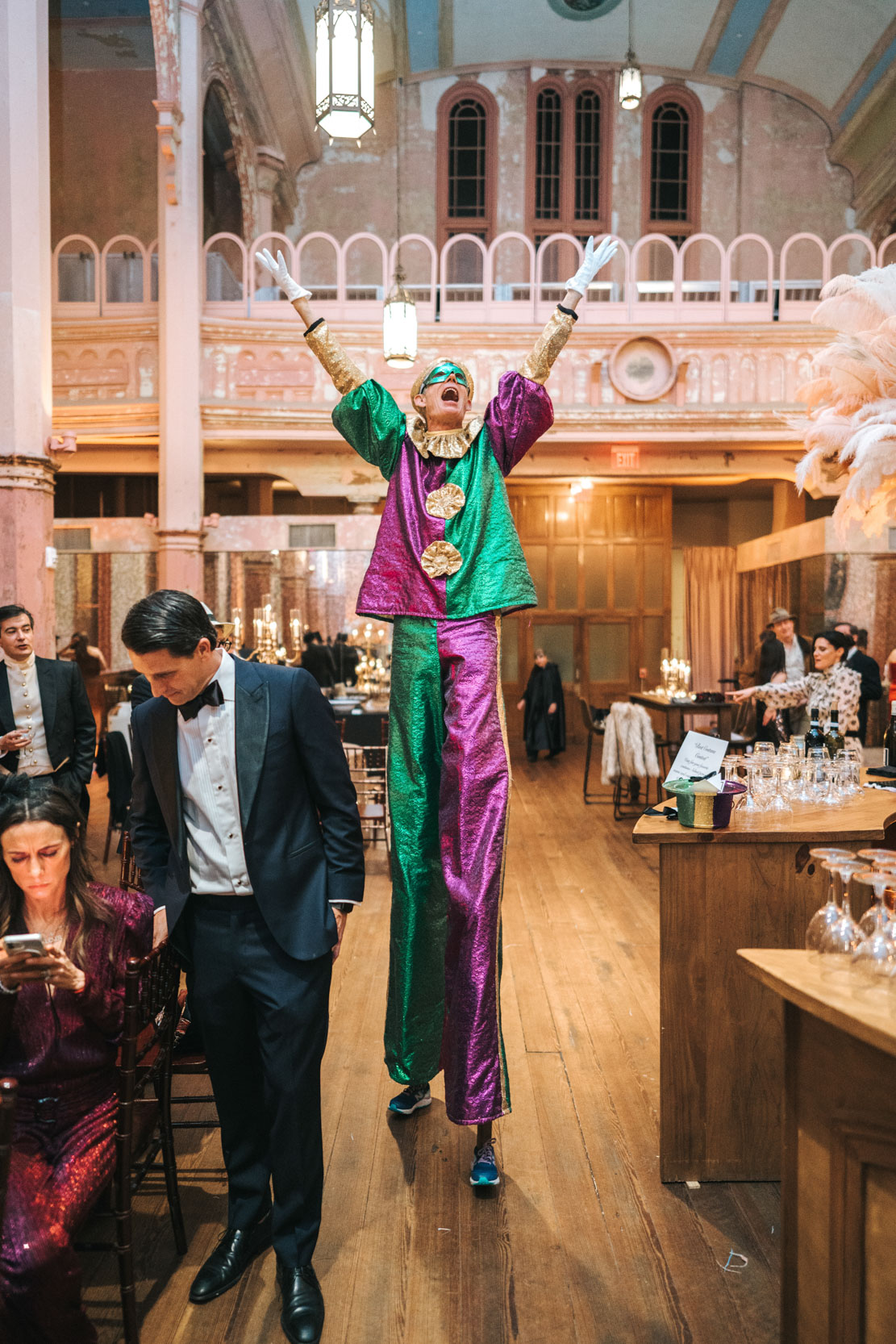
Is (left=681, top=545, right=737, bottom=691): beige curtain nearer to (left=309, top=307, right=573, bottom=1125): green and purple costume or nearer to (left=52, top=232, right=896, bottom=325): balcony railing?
(left=52, top=232, right=896, bottom=325): balcony railing

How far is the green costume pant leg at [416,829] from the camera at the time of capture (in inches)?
103

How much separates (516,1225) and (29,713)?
110 inches

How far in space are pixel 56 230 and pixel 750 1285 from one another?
1265cm

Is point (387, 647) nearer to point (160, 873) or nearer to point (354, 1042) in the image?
point (354, 1042)

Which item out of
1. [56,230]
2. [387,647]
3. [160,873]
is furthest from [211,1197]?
[56,230]

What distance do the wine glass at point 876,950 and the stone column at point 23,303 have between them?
18.6 ft

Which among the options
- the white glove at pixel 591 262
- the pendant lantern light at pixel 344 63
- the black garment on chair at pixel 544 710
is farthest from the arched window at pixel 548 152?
the white glove at pixel 591 262

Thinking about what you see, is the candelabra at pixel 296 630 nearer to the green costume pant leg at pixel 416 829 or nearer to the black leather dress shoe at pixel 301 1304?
the green costume pant leg at pixel 416 829

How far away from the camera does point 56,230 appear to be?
1143 cm

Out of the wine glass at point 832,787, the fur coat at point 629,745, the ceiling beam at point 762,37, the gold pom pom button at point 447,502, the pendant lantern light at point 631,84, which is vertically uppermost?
the ceiling beam at point 762,37

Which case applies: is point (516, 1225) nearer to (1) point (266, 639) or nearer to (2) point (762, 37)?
(1) point (266, 639)

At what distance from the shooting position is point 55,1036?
191cm

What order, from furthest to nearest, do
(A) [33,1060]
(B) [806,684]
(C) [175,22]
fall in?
(C) [175,22] → (B) [806,684] → (A) [33,1060]

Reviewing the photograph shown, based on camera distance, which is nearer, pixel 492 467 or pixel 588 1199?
pixel 588 1199
